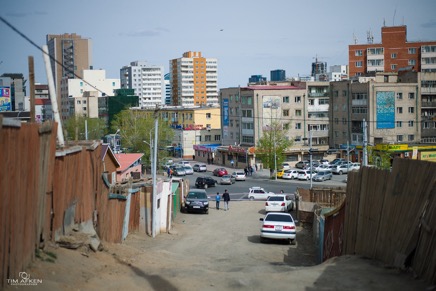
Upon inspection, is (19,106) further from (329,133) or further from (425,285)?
(425,285)

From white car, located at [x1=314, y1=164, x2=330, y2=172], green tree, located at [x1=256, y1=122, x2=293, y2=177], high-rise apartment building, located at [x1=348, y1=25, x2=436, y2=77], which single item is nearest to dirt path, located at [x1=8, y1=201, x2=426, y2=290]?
white car, located at [x1=314, y1=164, x2=330, y2=172]

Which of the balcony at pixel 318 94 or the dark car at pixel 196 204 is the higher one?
the balcony at pixel 318 94

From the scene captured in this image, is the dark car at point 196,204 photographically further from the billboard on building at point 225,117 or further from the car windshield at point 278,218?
the billboard on building at point 225,117

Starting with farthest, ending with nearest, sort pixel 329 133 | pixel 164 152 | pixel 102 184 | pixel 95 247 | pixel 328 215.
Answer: pixel 329 133, pixel 164 152, pixel 328 215, pixel 102 184, pixel 95 247

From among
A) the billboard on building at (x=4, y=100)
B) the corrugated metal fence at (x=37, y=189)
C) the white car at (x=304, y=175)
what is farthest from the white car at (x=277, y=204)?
the billboard on building at (x=4, y=100)

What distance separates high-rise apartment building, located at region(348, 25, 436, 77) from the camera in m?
113

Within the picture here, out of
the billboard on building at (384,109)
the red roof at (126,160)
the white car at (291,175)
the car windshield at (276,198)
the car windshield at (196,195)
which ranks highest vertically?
the billboard on building at (384,109)

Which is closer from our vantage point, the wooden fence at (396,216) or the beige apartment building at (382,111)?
the wooden fence at (396,216)

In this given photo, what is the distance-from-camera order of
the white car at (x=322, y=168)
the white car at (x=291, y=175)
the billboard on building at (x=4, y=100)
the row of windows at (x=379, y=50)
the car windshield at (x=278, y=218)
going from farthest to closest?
1. the row of windows at (x=379, y=50)
2. the billboard on building at (x=4, y=100)
3. the white car at (x=322, y=168)
4. the white car at (x=291, y=175)
5. the car windshield at (x=278, y=218)

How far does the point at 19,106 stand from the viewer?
99.9 metres

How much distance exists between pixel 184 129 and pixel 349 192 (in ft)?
Result: 288

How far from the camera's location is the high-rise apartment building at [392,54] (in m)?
113

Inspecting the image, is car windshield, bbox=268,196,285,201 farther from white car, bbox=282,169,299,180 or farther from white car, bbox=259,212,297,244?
white car, bbox=282,169,299,180

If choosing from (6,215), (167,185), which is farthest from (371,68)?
(6,215)
